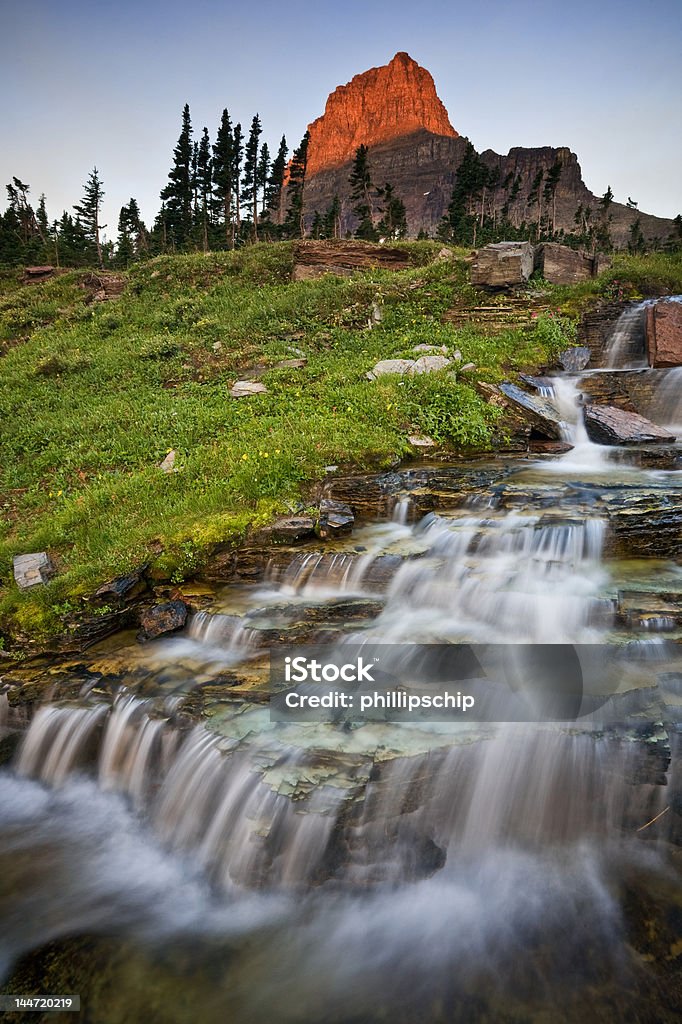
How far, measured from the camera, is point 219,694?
19.1ft

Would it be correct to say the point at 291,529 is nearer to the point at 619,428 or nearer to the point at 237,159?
the point at 619,428

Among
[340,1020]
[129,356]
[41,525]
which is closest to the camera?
[340,1020]

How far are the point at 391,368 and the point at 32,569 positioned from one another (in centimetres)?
1062

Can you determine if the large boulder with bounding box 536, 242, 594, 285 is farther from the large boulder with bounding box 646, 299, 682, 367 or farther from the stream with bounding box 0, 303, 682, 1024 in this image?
the stream with bounding box 0, 303, 682, 1024

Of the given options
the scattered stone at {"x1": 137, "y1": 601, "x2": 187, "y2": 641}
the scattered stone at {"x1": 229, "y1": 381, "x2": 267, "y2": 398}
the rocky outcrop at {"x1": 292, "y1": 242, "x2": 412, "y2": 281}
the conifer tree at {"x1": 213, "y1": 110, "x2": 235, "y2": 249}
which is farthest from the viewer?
the conifer tree at {"x1": 213, "y1": 110, "x2": 235, "y2": 249}

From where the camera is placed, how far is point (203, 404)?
48.2 ft

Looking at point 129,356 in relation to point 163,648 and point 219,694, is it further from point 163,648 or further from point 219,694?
point 219,694

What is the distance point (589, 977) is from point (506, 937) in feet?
1.96

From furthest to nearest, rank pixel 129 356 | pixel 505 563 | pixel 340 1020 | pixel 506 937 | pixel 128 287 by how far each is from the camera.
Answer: pixel 128 287, pixel 129 356, pixel 505 563, pixel 506 937, pixel 340 1020

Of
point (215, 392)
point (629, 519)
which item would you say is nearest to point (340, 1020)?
point (629, 519)

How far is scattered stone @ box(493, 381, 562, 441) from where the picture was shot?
40.4ft

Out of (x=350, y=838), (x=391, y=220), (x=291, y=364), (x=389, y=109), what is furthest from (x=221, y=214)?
(x=389, y=109)

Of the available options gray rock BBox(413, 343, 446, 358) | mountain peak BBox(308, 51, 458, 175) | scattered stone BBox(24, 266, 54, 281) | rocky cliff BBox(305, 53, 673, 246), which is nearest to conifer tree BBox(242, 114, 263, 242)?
scattered stone BBox(24, 266, 54, 281)

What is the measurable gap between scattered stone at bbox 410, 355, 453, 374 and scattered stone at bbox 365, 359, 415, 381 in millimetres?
177
